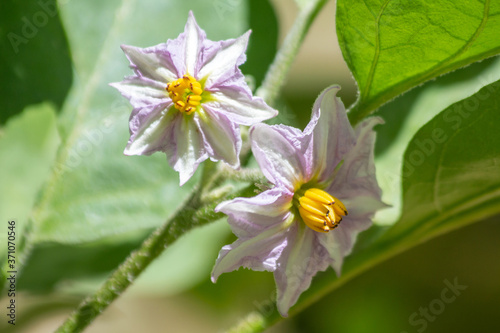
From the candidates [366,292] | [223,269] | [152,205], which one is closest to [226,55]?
[223,269]

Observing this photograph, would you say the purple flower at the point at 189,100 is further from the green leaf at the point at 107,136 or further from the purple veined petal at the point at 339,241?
the green leaf at the point at 107,136

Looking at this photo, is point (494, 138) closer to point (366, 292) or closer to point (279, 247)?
point (279, 247)

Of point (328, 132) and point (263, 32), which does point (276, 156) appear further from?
point (263, 32)

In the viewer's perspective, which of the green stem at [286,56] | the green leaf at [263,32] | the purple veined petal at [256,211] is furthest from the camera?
the green leaf at [263,32]

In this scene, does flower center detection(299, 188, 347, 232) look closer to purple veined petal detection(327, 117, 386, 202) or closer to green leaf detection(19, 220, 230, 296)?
purple veined petal detection(327, 117, 386, 202)

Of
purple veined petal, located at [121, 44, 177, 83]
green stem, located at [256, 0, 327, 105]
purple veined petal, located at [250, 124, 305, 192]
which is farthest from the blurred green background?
purple veined petal, located at [121, 44, 177, 83]

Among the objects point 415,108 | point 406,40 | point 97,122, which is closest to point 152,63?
point 406,40

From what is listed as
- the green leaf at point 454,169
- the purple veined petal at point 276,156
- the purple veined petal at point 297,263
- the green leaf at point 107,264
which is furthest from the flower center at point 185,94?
the green leaf at point 107,264
